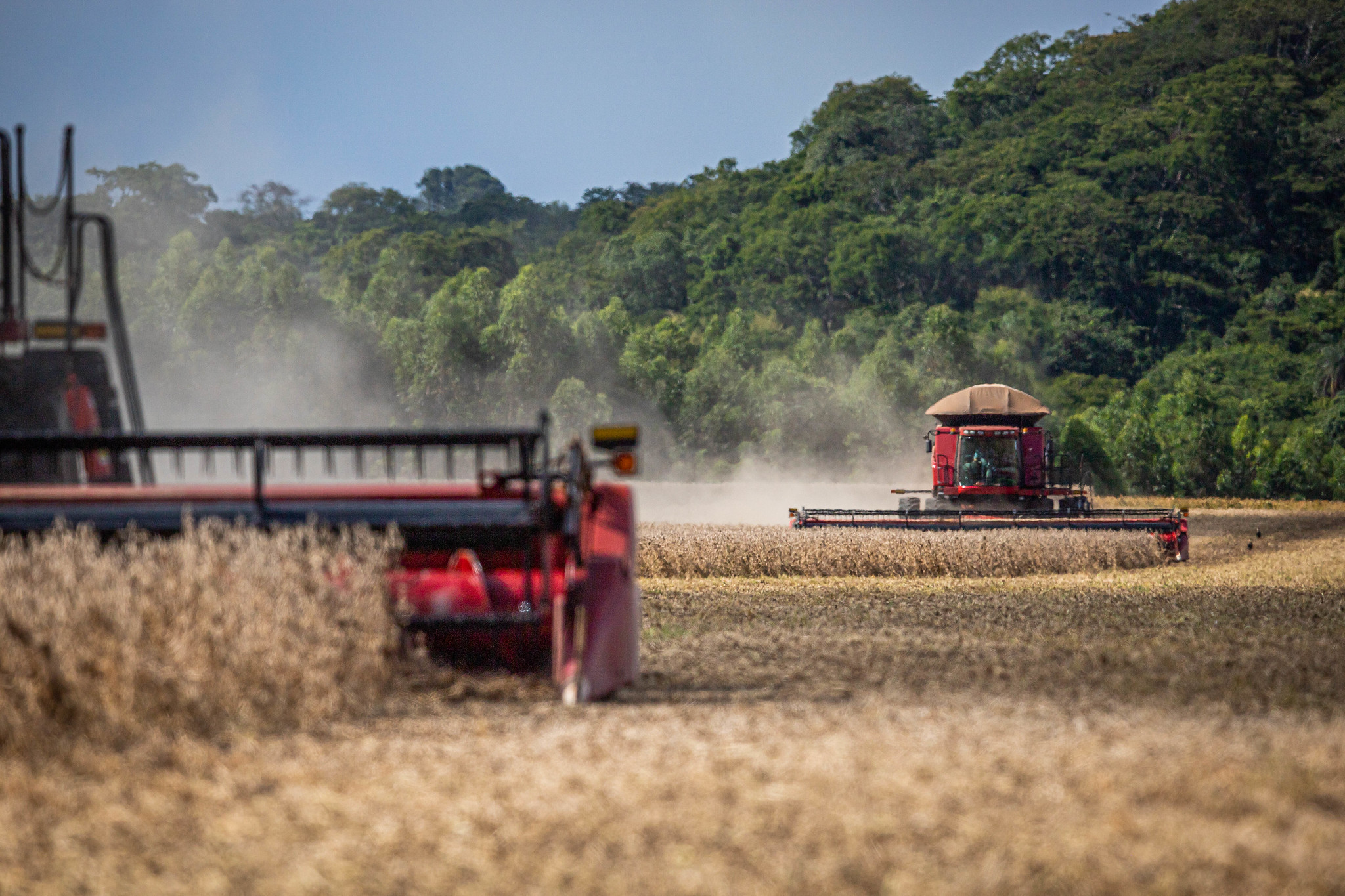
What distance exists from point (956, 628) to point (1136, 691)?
3470 mm

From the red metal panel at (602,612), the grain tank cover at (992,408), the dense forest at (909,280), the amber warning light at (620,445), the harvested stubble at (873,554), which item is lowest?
the harvested stubble at (873,554)

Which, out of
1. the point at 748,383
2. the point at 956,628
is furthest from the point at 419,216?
the point at 956,628

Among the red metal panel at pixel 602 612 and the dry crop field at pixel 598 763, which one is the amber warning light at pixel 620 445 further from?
the dry crop field at pixel 598 763

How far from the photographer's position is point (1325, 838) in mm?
4066

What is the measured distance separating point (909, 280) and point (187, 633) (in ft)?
199

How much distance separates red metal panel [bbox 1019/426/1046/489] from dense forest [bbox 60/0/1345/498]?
88.3 feet

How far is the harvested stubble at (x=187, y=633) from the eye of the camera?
5.24 m

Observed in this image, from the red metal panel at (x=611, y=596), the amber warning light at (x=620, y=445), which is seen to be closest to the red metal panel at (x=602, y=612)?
the red metal panel at (x=611, y=596)

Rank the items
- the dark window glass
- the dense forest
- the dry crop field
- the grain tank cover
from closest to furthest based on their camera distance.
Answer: the dry crop field → the dark window glass → the grain tank cover → the dense forest

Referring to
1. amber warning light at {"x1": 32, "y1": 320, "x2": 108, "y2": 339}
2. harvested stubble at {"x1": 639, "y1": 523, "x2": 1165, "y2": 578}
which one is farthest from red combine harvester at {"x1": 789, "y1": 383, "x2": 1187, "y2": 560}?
amber warning light at {"x1": 32, "y1": 320, "x2": 108, "y2": 339}

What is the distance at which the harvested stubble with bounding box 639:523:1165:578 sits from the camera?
55.0ft

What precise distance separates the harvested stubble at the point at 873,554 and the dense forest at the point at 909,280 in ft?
102

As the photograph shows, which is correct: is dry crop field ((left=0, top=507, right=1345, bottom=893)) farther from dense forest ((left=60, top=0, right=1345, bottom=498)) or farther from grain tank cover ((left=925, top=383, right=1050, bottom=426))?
dense forest ((left=60, top=0, right=1345, bottom=498))

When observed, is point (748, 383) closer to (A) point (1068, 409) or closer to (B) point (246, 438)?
(A) point (1068, 409)
